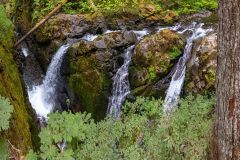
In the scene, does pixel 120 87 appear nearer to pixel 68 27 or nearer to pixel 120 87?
pixel 120 87

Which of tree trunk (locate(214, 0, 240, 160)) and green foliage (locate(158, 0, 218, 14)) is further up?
tree trunk (locate(214, 0, 240, 160))

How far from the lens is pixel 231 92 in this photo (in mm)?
2215

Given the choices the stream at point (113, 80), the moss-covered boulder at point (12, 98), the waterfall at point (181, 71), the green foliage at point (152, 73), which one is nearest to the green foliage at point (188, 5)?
the stream at point (113, 80)

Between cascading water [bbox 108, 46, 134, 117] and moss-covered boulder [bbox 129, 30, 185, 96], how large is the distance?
0.16 meters

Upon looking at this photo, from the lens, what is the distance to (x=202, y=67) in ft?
24.4

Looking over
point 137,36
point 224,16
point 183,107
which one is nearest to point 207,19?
point 137,36

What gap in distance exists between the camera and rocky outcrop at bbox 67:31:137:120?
8625 mm

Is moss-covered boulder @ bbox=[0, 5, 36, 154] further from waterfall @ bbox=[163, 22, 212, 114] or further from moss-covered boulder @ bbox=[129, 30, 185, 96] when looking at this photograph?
waterfall @ bbox=[163, 22, 212, 114]

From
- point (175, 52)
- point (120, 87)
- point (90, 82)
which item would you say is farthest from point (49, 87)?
point (175, 52)

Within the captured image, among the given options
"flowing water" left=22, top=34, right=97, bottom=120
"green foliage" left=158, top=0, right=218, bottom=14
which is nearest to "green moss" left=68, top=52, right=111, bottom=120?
"flowing water" left=22, top=34, right=97, bottom=120

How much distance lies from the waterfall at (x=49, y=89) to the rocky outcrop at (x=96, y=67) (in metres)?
0.47

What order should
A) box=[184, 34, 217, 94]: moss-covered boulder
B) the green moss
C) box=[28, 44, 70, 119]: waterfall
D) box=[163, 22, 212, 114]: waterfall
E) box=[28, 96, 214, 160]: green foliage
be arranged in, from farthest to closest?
box=[28, 44, 70, 119]: waterfall
the green moss
box=[163, 22, 212, 114]: waterfall
box=[184, 34, 217, 94]: moss-covered boulder
box=[28, 96, 214, 160]: green foliage

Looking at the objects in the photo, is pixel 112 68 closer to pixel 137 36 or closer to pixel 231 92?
pixel 137 36

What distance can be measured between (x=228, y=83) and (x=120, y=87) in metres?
6.28
